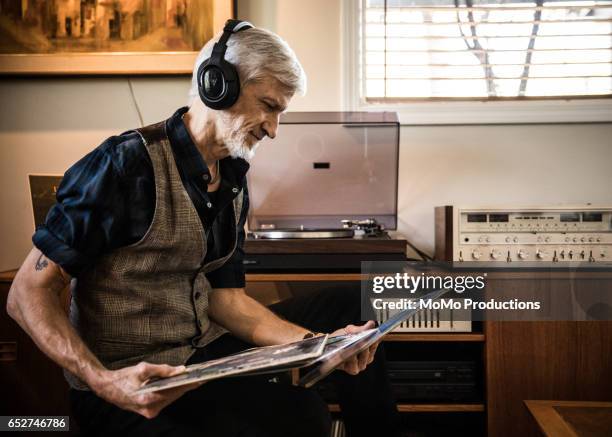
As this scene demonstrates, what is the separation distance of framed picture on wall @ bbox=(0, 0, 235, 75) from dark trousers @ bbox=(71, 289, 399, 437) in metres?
1.22

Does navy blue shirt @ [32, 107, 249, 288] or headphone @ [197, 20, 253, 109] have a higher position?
headphone @ [197, 20, 253, 109]

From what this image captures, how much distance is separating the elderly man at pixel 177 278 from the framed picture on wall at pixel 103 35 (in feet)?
2.98

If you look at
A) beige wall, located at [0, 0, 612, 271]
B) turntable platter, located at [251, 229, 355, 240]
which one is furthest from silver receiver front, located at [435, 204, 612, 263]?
beige wall, located at [0, 0, 612, 271]

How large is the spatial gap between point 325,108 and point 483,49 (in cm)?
65

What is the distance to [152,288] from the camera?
0.93 m

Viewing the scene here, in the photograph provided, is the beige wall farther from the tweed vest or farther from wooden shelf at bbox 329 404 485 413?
the tweed vest

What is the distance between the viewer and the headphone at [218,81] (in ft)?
3.09

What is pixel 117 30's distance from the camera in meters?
1.83

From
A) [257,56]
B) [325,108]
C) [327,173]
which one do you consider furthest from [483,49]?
[257,56]

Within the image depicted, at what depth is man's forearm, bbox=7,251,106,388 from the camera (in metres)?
0.77

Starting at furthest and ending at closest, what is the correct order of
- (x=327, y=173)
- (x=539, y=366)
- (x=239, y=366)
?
(x=327, y=173) < (x=539, y=366) < (x=239, y=366)

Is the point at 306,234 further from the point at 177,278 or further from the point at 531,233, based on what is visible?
the point at 531,233

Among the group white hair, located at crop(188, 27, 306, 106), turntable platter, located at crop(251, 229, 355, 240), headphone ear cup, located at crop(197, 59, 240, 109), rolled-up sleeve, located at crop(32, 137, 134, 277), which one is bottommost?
turntable platter, located at crop(251, 229, 355, 240)

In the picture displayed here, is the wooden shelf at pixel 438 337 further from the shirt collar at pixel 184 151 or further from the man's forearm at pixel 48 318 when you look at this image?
the man's forearm at pixel 48 318
